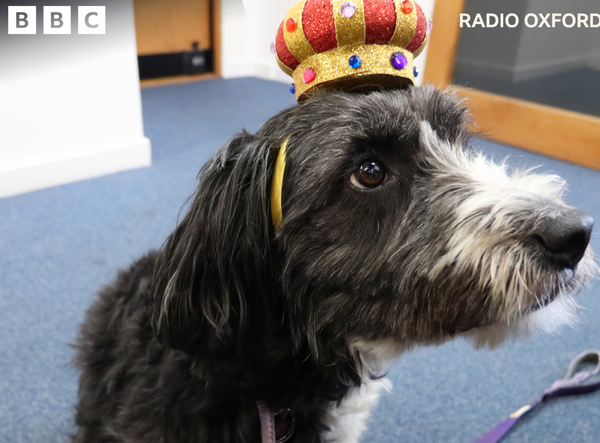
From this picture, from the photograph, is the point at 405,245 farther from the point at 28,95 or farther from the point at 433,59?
the point at 433,59

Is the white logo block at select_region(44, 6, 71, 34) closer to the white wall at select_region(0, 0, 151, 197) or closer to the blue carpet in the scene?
the white wall at select_region(0, 0, 151, 197)

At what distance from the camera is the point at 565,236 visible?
0.75 meters

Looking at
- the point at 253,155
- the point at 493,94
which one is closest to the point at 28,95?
the point at 253,155

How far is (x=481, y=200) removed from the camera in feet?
2.72

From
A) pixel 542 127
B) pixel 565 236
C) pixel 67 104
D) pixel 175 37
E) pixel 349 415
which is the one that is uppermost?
pixel 175 37

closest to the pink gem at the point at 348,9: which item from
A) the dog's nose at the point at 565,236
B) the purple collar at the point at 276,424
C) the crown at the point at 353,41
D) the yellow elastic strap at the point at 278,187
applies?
the crown at the point at 353,41

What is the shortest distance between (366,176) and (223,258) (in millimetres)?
301

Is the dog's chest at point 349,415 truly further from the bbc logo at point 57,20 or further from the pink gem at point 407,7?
the bbc logo at point 57,20

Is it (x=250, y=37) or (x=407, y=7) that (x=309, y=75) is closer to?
(x=407, y=7)

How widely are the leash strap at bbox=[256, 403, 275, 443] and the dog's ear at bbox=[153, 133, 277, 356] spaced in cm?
18

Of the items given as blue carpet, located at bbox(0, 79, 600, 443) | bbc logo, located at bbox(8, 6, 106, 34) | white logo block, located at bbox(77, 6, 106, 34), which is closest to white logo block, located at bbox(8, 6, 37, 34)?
bbc logo, located at bbox(8, 6, 106, 34)

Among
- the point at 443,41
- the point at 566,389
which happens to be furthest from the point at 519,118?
the point at 566,389

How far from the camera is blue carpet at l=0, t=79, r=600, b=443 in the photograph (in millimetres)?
1518

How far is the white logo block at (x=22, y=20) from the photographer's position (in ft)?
7.83
